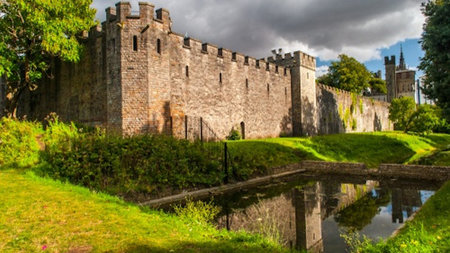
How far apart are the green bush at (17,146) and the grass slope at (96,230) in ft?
11.2

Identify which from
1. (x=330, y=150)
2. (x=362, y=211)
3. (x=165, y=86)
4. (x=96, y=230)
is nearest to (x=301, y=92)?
(x=330, y=150)

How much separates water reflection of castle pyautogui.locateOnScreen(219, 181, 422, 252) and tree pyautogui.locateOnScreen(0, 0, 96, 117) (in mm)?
11143

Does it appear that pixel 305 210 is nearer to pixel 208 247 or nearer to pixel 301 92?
pixel 208 247

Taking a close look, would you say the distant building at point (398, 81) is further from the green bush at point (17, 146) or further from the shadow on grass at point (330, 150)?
the green bush at point (17, 146)

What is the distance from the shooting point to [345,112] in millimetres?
35688

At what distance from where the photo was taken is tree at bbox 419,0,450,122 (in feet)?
28.7

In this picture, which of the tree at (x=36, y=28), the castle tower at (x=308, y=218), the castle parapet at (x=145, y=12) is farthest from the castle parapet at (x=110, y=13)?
the castle tower at (x=308, y=218)

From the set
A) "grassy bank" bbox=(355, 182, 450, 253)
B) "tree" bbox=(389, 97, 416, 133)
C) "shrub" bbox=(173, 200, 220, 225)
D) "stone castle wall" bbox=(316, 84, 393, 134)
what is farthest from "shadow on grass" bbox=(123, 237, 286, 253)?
"tree" bbox=(389, 97, 416, 133)

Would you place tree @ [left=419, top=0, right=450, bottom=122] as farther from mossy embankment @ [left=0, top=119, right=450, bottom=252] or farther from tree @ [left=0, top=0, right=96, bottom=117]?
tree @ [left=0, top=0, right=96, bottom=117]

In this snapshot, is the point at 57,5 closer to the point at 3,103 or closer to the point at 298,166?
the point at 3,103

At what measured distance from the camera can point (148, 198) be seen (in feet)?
29.7

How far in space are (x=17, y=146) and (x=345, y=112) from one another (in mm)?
32739

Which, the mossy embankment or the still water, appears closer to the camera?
the mossy embankment

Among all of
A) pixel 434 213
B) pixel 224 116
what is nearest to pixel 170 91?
pixel 224 116
